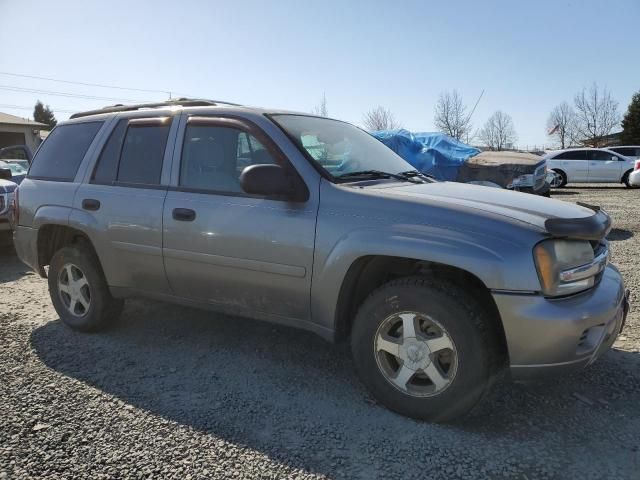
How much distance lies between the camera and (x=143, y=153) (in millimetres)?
3717

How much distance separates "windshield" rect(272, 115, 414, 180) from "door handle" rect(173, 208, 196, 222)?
0.85 m

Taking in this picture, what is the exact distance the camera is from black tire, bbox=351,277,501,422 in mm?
2500

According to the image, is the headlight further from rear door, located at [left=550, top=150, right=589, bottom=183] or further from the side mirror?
rear door, located at [left=550, top=150, right=589, bottom=183]

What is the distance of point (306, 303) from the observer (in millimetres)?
2986

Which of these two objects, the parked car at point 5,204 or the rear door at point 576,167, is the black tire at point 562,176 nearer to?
the rear door at point 576,167

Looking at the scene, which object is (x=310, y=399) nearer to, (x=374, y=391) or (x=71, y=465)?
(x=374, y=391)

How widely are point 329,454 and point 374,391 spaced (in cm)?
51

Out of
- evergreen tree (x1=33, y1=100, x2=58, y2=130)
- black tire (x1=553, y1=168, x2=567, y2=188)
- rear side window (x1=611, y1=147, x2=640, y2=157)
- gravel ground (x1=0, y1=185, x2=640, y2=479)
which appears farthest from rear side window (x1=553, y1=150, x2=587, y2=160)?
evergreen tree (x1=33, y1=100, x2=58, y2=130)

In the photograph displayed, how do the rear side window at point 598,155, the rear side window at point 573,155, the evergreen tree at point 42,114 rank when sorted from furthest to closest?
the evergreen tree at point 42,114, the rear side window at point 573,155, the rear side window at point 598,155

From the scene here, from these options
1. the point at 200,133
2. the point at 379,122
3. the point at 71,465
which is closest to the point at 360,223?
the point at 200,133

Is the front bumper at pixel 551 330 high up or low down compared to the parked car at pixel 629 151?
down

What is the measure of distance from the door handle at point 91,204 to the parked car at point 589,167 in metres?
18.7

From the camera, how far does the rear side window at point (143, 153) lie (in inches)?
142

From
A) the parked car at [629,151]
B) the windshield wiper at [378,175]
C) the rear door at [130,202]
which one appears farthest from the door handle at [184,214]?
the parked car at [629,151]
